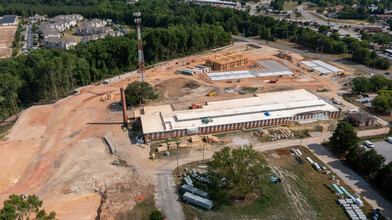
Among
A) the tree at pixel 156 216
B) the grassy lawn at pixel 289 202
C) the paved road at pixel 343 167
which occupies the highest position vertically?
the tree at pixel 156 216

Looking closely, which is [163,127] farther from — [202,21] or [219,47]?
[202,21]

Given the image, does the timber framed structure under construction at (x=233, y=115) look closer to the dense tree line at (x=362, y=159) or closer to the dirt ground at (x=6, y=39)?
the dense tree line at (x=362, y=159)

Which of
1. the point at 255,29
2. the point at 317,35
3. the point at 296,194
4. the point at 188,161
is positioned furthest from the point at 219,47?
the point at 296,194

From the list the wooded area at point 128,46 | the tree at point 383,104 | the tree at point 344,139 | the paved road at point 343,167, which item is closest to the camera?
the paved road at point 343,167

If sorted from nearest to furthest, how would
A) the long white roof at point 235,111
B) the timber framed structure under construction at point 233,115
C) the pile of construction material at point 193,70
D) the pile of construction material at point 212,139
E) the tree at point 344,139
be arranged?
the tree at point 344,139, the pile of construction material at point 212,139, the timber framed structure under construction at point 233,115, the long white roof at point 235,111, the pile of construction material at point 193,70

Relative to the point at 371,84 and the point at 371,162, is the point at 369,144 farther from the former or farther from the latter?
the point at 371,84

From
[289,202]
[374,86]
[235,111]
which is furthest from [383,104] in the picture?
[289,202]

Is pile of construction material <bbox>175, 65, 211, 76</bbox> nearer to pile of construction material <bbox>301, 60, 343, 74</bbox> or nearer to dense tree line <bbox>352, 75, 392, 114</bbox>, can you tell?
pile of construction material <bbox>301, 60, 343, 74</bbox>

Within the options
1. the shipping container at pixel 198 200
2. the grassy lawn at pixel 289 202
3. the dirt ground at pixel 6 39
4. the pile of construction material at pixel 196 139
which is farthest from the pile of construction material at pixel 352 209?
the dirt ground at pixel 6 39
